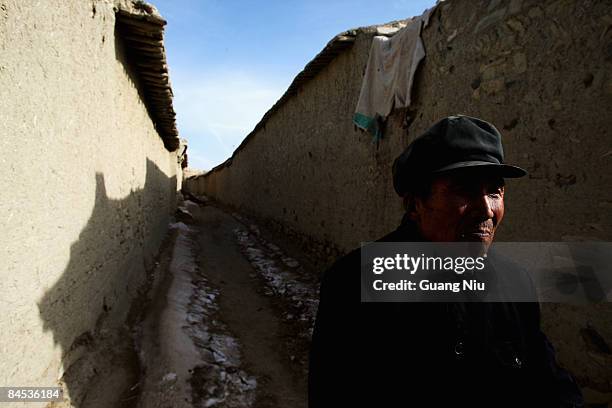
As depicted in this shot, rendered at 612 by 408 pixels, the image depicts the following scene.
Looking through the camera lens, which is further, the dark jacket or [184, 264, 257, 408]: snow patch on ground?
[184, 264, 257, 408]: snow patch on ground

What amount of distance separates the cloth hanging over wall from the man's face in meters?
3.46

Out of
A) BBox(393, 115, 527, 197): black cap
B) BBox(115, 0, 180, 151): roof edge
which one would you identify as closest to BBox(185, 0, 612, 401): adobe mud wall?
BBox(393, 115, 527, 197): black cap

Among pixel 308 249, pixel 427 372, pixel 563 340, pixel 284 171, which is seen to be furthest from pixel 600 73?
pixel 284 171

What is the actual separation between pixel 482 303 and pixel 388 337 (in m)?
0.44

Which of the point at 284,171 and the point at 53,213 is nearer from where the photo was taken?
the point at 53,213

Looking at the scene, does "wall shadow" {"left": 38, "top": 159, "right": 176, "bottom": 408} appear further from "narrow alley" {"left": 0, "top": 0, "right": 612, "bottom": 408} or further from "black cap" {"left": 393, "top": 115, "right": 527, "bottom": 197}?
"black cap" {"left": 393, "top": 115, "right": 527, "bottom": 197}

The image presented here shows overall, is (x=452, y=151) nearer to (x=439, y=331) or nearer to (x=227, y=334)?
(x=439, y=331)

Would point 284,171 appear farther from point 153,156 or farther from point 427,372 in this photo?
point 427,372

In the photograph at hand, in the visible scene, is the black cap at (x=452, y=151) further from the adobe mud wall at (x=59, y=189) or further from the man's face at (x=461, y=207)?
the adobe mud wall at (x=59, y=189)

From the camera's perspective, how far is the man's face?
1.29 meters

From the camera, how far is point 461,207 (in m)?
1.29

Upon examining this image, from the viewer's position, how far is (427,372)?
1173 mm

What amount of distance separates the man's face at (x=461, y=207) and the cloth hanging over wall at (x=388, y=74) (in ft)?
11.3

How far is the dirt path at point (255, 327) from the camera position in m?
3.54
